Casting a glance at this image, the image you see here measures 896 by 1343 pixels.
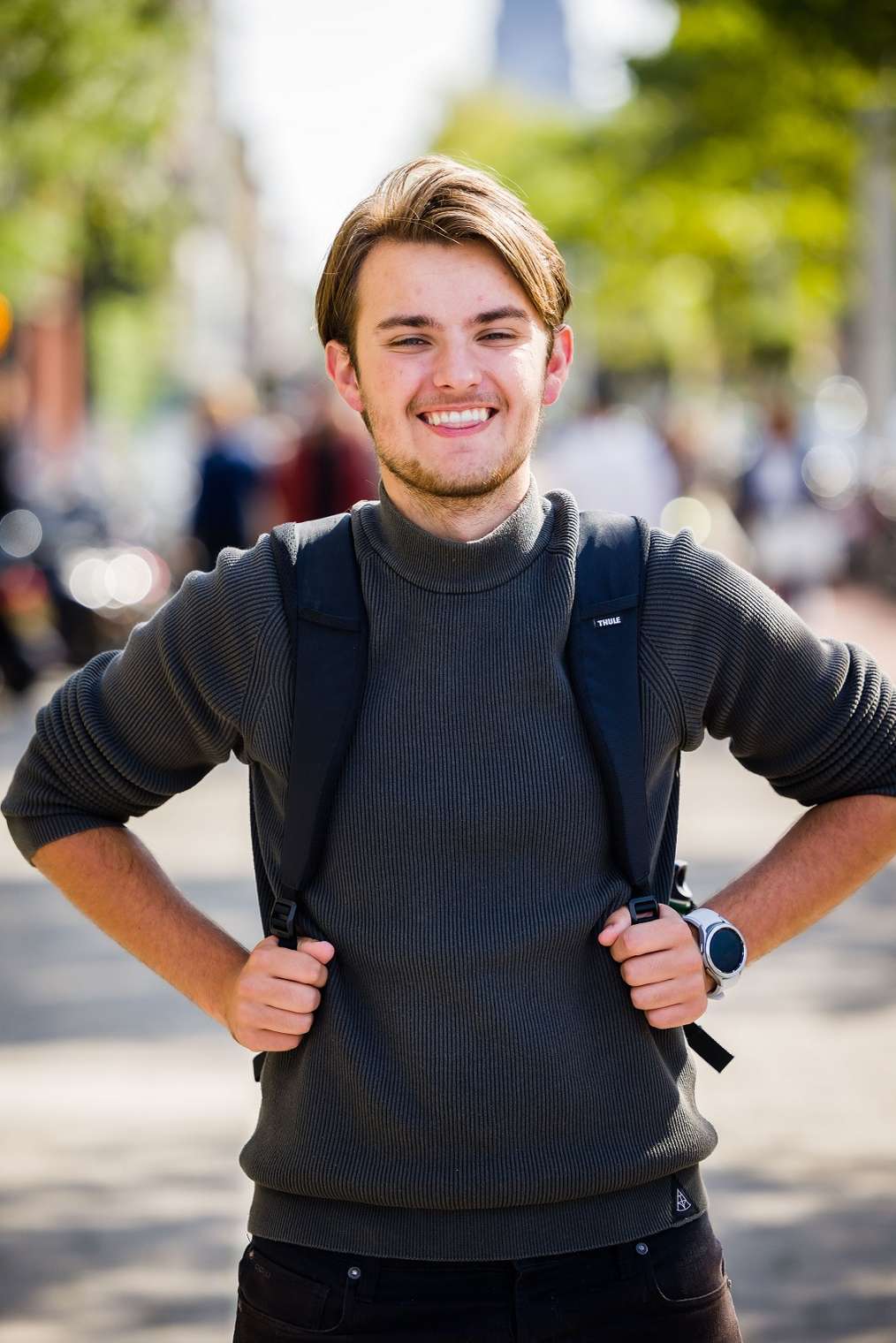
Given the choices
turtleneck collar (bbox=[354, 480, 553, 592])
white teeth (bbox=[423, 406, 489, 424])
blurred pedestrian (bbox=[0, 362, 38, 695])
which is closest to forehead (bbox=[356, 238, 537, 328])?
white teeth (bbox=[423, 406, 489, 424])

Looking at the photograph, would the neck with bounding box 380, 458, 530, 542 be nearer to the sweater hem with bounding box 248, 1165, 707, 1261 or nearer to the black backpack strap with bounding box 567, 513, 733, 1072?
the black backpack strap with bounding box 567, 513, 733, 1072

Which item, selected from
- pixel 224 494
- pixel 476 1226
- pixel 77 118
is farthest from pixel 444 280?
pixel 77 118

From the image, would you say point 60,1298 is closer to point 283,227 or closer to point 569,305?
point 569,305

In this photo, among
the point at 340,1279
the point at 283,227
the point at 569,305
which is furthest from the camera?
the point at 283,227

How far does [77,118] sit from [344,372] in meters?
14.1

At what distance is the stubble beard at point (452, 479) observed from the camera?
2.37 meters

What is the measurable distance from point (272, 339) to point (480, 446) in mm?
119721

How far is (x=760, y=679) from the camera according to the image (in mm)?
2373

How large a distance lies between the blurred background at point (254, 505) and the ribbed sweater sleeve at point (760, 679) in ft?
4.23

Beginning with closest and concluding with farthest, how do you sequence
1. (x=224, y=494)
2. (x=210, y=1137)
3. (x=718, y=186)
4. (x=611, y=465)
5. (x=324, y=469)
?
(x=210, y=1137) < (x=324, y=469) < (x=611, y=465) < (x=224, y=494) < (x=718, y=186)

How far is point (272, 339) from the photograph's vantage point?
120000 millimetres

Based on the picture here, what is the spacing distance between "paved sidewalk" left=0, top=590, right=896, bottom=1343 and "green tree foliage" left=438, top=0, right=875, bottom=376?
8.55m

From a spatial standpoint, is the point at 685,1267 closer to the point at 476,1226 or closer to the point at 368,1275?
the point at 476,1226

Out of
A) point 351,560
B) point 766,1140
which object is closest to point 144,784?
point 351,560
